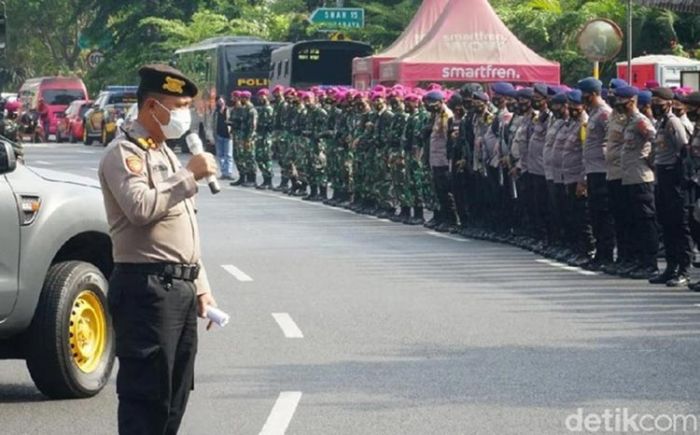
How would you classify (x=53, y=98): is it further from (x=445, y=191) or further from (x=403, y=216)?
(x=445, y=191)

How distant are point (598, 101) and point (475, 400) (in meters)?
9.06

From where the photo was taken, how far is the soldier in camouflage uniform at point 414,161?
27141 mm

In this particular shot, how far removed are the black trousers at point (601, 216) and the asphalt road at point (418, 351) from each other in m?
0.52

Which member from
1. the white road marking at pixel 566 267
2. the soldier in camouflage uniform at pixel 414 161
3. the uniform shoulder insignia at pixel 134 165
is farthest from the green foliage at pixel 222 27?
the uniform shoulder insignia at pixel 134 165

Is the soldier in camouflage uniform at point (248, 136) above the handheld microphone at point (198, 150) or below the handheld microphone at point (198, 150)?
below

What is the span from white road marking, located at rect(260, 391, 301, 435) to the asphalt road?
11mm

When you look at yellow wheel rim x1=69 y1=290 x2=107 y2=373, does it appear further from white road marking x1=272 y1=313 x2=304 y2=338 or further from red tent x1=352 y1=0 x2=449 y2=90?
red tent x1=352 y1=0 x2=449 y2=90

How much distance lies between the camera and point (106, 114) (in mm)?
61000

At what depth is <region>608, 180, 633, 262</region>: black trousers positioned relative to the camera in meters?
19.3

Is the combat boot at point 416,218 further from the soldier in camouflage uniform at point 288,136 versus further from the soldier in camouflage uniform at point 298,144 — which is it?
the soldier in camouflage uniform at point 288,136

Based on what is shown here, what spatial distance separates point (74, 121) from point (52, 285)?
60.1m

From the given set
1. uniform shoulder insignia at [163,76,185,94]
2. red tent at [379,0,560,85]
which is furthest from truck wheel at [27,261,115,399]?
red tent at [379,0,560,85]

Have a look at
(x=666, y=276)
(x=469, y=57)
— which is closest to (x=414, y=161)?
(x=666, y=276)

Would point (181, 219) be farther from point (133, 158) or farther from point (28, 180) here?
point (28, 180)
